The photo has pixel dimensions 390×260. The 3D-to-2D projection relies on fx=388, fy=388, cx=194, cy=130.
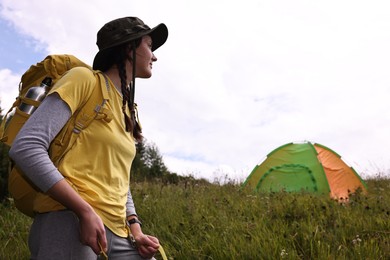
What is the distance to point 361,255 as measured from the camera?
3.66 metres

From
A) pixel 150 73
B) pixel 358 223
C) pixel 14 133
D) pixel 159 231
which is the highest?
pixel 150 73

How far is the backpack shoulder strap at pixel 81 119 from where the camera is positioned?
1.89 metres

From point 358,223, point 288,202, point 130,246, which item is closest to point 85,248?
point 130,246

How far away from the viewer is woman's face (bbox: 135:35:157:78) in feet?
7.73

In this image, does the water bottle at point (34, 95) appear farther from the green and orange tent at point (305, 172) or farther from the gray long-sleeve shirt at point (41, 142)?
the green and orange tent at point (305, 172)

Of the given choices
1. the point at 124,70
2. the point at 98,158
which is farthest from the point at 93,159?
the point at 124,70

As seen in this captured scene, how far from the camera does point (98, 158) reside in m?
1.96

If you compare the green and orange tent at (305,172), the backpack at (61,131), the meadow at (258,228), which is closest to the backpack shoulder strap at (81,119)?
the backpack at (61,131)

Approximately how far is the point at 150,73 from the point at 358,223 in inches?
135

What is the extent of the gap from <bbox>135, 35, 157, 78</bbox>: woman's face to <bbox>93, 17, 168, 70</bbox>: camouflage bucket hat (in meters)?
0.06

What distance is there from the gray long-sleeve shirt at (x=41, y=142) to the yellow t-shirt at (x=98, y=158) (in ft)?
0.20

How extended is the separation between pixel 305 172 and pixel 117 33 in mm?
7446

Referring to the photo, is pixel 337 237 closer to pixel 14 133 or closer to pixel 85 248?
pixel 85 248

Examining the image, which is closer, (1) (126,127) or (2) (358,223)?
(1) (126,127)
